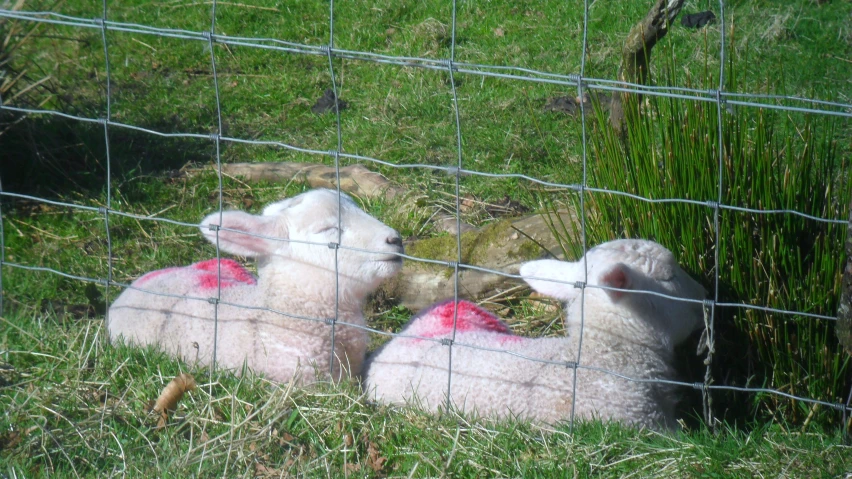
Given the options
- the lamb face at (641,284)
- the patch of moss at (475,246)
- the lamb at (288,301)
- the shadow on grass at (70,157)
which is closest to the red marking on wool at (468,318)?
the lamb at (288,301)

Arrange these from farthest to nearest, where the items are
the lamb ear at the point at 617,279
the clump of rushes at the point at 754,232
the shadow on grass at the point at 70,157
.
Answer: the shadow on grass at the point at 70,157 < the clump of rushes at the point at 754,232 < the lamb ear at the point at 617,279

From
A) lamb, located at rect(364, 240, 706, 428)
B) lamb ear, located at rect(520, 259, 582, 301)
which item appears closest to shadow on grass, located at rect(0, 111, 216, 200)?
lamb, located at rect(364, 240, 706, 428)

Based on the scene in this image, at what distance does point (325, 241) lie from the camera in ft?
12.5

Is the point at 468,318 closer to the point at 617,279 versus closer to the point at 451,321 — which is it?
the point at 451,321

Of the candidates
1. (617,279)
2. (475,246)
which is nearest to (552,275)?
(617,279)

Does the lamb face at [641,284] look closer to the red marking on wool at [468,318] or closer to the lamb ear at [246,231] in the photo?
the red marking on wool at [468,318]

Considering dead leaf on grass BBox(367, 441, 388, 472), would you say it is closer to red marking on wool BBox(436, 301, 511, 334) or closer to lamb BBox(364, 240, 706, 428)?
lamb BBox(364, 240, 706, 428)

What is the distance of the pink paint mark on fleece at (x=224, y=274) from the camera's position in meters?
4.14

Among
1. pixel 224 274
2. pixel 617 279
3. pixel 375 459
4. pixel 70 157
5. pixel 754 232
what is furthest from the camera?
pixel 70 157

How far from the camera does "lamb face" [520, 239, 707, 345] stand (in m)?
3.42

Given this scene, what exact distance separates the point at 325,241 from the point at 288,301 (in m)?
0.31

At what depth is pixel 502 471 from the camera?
115 inches

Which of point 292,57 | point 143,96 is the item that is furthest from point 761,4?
point 143,96

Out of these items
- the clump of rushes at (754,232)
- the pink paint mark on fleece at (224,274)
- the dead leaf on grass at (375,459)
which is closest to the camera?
the dead leaf on grass at (375,459)
